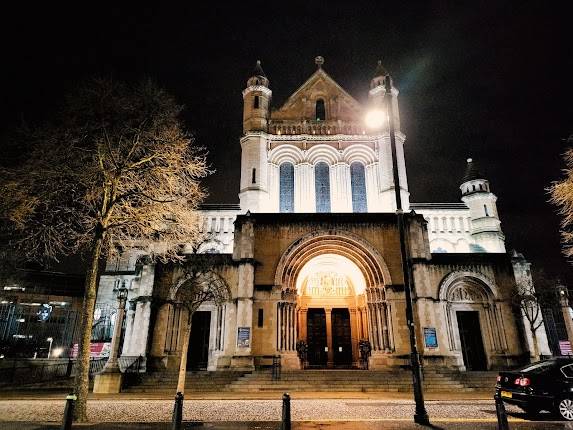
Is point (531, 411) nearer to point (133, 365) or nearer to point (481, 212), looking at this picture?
point (133, 365)

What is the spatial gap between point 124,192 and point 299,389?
1028 cm

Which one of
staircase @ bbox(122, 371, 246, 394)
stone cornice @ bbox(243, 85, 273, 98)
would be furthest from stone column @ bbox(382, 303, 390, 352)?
stone cornice @ bbox(243, 85, 273, 98)

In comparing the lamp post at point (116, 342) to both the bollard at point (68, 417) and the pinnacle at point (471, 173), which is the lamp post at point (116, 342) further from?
the pinnacle at point (471, 173)

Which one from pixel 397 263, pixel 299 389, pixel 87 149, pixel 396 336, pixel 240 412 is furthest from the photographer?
pixel 397 263

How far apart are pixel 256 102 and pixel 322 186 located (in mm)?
8705

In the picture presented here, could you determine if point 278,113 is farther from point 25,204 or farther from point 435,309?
point 25,204

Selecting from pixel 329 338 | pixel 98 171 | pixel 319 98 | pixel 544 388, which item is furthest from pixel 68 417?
pixel 319 98

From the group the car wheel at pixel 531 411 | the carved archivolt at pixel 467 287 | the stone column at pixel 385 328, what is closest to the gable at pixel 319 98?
the carved archivolt at pixel 467 287

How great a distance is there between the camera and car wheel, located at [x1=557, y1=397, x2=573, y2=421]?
8.37 m

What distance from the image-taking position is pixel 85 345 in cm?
936

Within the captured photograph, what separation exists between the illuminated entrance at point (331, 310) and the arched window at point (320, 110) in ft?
44.3

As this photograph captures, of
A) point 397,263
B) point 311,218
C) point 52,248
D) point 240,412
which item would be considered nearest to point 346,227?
point 311,218

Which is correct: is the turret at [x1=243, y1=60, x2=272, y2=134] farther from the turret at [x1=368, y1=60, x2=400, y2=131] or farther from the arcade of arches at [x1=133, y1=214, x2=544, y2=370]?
the arcade of arches at [x1=133, y1=214, x2=544, y2=370]

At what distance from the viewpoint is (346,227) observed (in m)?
20.6
